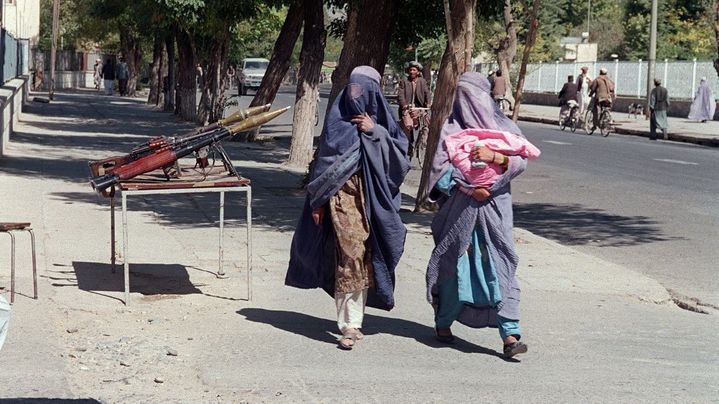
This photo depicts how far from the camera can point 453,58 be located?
14.0 meters

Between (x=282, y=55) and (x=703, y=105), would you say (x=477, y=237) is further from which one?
(x=703, y=105)

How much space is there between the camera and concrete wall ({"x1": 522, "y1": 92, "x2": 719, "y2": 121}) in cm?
4756

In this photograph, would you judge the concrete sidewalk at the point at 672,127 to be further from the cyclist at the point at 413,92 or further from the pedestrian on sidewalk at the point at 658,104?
the cyclist at the point at 413,92

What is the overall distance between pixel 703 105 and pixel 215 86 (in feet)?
58.9

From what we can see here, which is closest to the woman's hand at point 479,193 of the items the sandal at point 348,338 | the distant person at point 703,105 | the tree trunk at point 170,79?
the sandal at point 348,338

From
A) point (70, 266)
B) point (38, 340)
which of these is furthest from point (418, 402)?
point (70, 266)

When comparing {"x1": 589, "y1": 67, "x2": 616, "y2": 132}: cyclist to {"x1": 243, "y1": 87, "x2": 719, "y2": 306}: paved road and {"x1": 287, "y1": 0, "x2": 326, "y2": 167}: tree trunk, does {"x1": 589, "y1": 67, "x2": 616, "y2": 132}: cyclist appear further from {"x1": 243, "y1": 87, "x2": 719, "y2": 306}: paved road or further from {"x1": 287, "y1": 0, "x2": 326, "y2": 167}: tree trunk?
{"x1": 287, "y1": 0, "x2": 326, "y2": 167}: tree trunk

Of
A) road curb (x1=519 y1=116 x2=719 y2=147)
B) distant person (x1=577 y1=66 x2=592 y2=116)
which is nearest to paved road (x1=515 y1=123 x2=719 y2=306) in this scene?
road curb (x1=519 y1=116 x2=719 y2=147)

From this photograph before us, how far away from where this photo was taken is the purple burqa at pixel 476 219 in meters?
7.59

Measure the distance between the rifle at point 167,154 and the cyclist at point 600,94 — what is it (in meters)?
26.9

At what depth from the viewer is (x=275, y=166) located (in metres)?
21.4

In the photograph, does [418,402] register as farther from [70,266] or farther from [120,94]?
[120,94]

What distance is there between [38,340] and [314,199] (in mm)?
1809

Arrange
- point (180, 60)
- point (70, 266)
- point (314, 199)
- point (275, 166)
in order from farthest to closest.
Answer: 1. point (180, 60)
2. point (275, 166)
3. point (70, 266)
4. point (314, 199)
